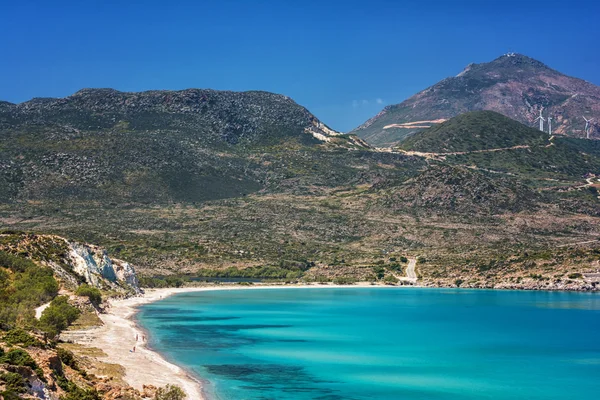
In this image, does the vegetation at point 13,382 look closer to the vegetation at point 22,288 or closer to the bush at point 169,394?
the bush at point 169,394

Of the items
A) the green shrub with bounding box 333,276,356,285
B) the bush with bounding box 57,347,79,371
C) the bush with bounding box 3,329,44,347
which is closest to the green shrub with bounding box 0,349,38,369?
the bush with bounding box 3,329,44,347

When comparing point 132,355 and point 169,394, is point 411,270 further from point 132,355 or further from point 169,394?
point 169,394

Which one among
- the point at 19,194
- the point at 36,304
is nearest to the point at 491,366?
the point at 36,304

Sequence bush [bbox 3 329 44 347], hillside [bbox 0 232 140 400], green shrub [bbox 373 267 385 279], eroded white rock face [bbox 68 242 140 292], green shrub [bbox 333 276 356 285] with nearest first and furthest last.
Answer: hillside [bbox 0 232 140 400], bush [bbox 3 329 44 347], eroded white rock face [bbox 68 242 140 292], green shrub [bbox 373 267 385 279], green shrub [bbox 333 276 356 285]

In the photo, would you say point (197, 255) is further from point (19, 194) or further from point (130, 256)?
point (19, 194)

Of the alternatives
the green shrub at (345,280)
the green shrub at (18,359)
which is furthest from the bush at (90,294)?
the green shrub at (345,280)

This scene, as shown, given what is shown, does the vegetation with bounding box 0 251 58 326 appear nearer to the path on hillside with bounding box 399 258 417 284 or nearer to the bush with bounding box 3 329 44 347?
the bush with bounding box 3 329 44 347

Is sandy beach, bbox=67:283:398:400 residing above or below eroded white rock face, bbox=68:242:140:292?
below
